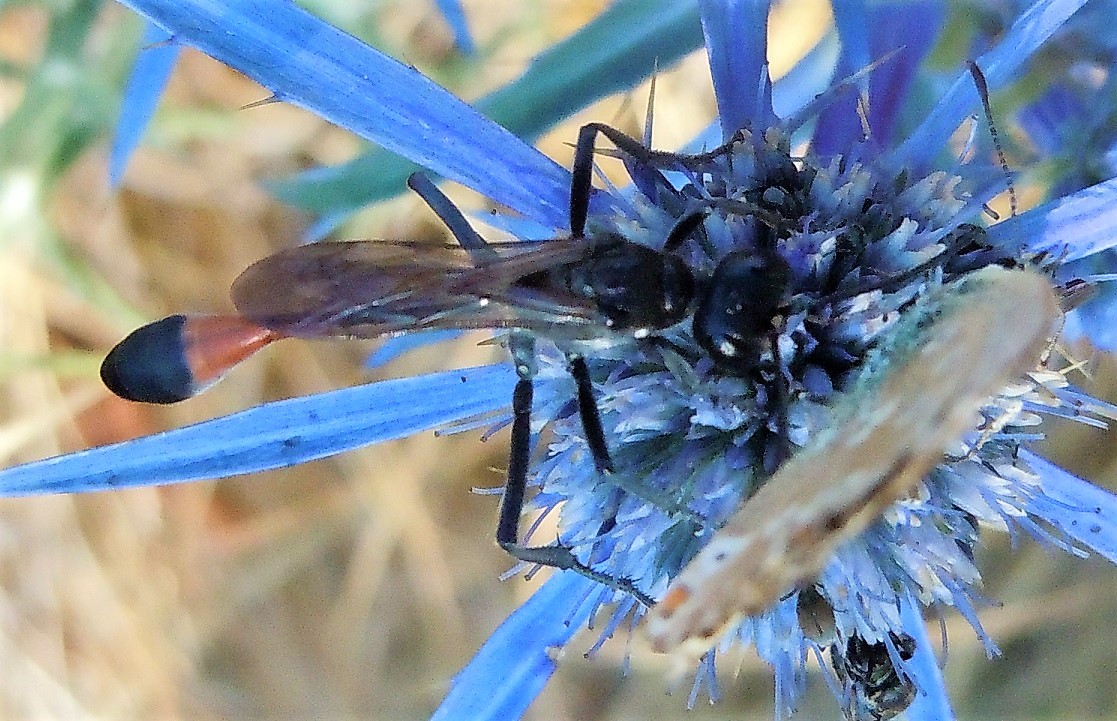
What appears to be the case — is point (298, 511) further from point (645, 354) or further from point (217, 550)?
point (645, 354)

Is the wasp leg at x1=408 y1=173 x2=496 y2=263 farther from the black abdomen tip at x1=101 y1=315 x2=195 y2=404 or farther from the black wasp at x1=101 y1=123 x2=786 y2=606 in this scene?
the black abdomen tip at x1=101 y1=315 x2=195 y2=404

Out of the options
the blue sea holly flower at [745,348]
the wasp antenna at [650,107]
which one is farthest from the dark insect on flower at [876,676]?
the wasp antenna at [650,107]

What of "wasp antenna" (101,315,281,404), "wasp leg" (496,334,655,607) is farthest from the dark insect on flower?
"wasp antenna" (101,315,281,404)

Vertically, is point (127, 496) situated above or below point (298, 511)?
above

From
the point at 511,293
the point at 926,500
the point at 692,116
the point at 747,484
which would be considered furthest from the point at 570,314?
the point at 692,116

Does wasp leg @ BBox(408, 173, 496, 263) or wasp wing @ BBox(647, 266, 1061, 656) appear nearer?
wasp wing @ BBox(647, 266, 1061, 656)
